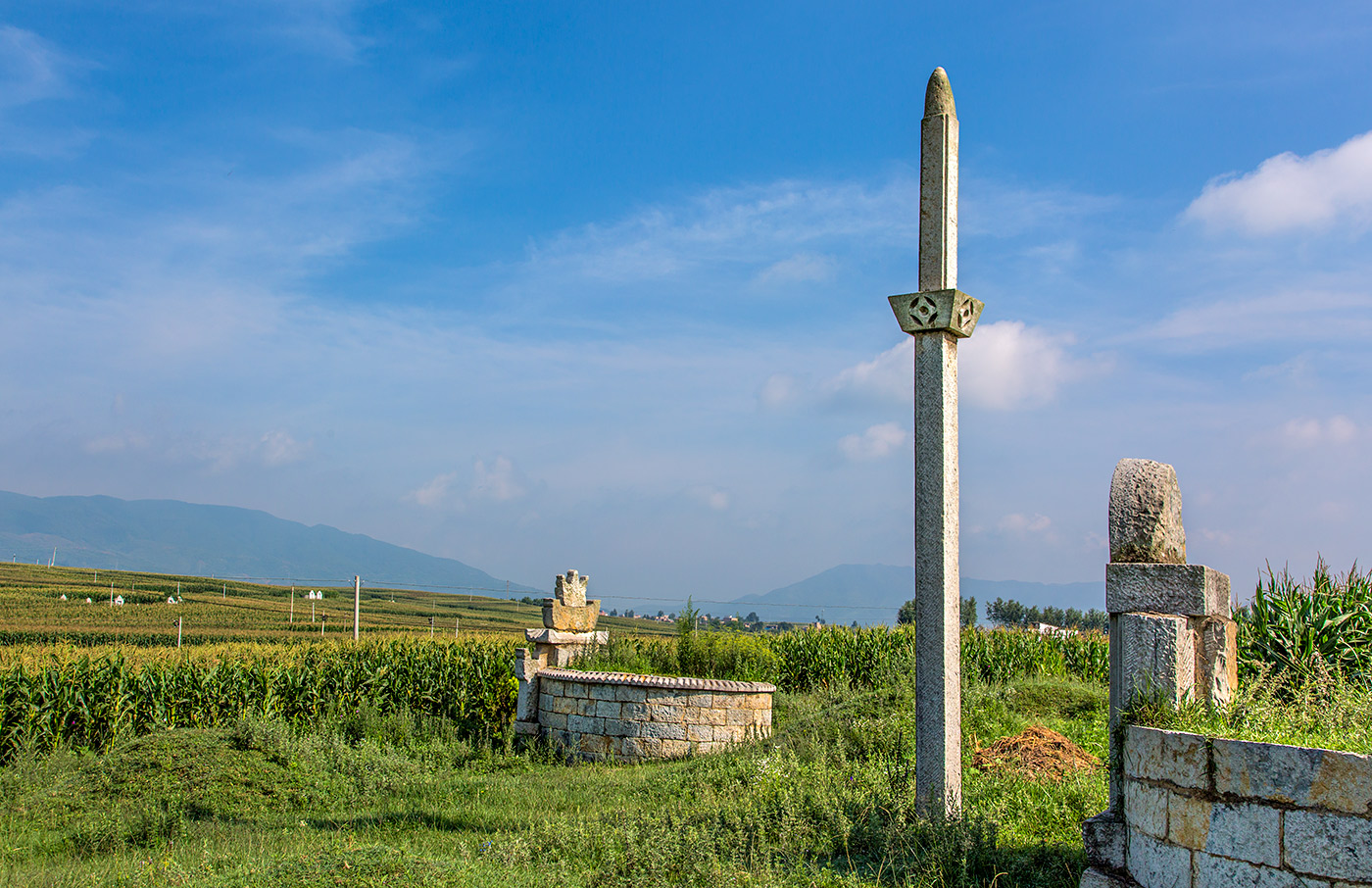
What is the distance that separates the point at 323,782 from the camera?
10.3 m

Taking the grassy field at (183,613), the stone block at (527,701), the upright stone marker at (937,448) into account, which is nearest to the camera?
the upright stone marker at (937,448)

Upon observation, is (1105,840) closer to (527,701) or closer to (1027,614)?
(527,701)

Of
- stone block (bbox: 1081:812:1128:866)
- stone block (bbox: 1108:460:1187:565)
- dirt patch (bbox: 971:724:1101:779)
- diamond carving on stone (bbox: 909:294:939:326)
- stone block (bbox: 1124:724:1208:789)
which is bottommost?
dirt patch (bbox: 971:724:1101:779)

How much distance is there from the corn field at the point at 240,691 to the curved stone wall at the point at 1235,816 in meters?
11.4

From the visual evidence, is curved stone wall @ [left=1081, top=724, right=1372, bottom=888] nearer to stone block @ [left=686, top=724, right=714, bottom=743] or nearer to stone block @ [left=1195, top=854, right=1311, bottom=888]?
stone block @ [left=1195, top=854, right=1311, bottom=888]

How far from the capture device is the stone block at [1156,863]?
454 centimetres

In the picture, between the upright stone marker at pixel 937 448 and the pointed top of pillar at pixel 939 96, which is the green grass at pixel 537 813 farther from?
the pointed top of pillar at pixel 939 96

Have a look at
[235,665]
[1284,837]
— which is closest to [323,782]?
[235,665]

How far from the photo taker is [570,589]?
14.9m

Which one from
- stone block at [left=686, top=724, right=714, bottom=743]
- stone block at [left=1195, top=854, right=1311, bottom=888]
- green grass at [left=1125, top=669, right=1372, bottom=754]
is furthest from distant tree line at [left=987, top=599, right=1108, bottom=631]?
stone block at [left=1195, top=854, right=1311, bottom=888]


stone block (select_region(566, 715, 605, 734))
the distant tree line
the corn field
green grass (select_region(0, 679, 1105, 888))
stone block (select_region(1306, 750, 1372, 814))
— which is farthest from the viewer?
the distant tree line

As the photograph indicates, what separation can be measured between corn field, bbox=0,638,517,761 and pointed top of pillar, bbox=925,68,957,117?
1168 centimetres

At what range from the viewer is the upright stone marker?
656cm

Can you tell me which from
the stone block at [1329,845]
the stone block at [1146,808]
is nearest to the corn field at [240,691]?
the stone block at [1146,808]
